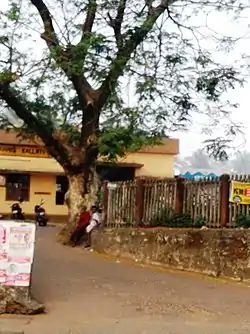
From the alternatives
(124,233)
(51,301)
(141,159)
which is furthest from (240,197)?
(141,159)

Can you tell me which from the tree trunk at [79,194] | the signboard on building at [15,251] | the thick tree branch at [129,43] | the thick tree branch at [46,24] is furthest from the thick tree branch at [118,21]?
the signboard on building at [15,251]

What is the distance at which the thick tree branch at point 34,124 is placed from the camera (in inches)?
692

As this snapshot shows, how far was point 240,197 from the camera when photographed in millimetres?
13555

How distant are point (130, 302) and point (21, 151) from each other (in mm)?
24791

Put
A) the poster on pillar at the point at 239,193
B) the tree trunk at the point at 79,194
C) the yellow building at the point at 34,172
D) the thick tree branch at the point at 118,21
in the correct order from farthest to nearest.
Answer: the yellow building at the point at 34,172 < the tree trunk at the point at 79,194 < the thick tree branch at the point at 118,21 < the poster on pillar at the point at 239,193

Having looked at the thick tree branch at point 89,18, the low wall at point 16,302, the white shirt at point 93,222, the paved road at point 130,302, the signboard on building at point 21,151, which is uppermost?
the thick tree branch at point 89,18

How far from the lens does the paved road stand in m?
8.19

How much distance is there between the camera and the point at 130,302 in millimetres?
9938

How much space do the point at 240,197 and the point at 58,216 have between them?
858 inches

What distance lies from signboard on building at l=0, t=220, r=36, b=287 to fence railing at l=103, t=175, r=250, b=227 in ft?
18.9

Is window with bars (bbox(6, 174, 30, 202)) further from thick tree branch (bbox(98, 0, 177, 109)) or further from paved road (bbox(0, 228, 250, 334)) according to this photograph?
paved road (bbox(0, 228, 250, 334))

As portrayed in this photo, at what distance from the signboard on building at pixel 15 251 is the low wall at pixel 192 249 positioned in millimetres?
4677

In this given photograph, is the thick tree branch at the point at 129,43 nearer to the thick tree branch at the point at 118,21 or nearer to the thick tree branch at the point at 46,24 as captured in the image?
the thick tree branch at the point at 118,21

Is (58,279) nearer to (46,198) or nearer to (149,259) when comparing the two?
(149,259)
